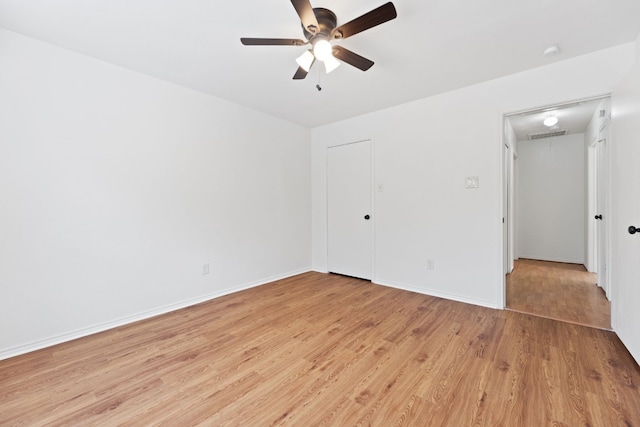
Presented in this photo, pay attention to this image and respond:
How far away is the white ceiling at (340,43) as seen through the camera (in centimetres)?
183

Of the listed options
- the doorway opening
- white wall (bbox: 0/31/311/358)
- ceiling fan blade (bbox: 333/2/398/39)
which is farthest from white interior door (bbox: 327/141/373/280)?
ceiling fan blade (bbox: 333/2/398/39)

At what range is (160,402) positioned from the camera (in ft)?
5.17

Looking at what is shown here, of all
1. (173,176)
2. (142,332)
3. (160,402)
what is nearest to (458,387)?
(160,402)

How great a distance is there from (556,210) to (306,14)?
6.18m

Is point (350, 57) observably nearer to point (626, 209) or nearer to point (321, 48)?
point (321, 48)

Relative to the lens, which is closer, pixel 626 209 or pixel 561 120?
pixel 626 209

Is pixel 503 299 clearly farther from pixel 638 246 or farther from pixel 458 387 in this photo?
pixel 458 387

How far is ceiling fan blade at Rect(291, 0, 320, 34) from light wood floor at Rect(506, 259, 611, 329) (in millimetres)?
3273

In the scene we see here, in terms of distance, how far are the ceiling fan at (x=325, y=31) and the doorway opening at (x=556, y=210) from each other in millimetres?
2476

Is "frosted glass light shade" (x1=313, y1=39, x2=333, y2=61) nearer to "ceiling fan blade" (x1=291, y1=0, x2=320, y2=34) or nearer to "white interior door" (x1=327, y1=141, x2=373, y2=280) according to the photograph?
"ceiling fan blade" (x1=291, y1=0, x2=320, y2=34)

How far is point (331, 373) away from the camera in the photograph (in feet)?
6.00

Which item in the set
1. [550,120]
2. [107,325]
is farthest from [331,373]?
[550,120]

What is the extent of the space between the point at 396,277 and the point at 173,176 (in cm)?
305

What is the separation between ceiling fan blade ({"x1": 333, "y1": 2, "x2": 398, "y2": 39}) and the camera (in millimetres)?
1521
